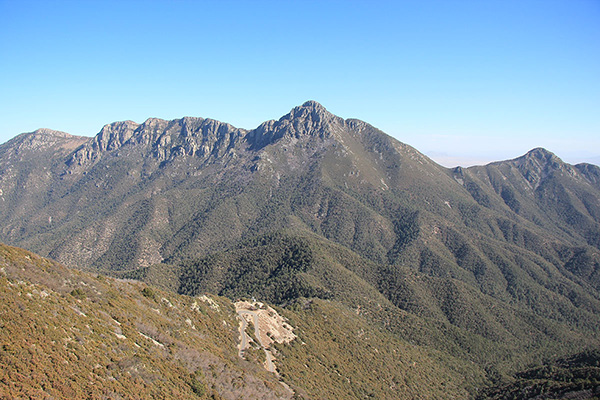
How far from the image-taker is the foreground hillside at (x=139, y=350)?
27.7 meters

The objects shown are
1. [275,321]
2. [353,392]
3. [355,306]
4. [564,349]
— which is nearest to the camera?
[353,392]

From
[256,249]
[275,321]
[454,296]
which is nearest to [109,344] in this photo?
[275,321]

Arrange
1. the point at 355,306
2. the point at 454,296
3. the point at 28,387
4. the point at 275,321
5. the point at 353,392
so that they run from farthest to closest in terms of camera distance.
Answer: the point at 454,296, the point at 355,306, the point at 275,321, the point at 353,392, the point at 28,387

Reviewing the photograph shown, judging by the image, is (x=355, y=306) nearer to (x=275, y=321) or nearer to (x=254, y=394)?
(x=275, y=321)

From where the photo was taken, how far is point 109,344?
35.2 metres

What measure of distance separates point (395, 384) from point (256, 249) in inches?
4161

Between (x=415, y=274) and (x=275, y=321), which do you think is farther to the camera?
(x=415, y=274)

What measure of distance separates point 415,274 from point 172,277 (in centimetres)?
12259

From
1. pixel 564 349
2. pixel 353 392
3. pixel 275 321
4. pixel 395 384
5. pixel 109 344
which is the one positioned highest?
pixel 109 344

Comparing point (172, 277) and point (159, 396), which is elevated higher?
point (159, 396)

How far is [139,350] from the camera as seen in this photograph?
3744 centimetres

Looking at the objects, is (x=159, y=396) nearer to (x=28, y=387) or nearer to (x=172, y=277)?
(x=28, y=387)

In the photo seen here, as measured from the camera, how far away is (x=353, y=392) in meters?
67.6

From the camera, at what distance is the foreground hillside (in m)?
27.7
